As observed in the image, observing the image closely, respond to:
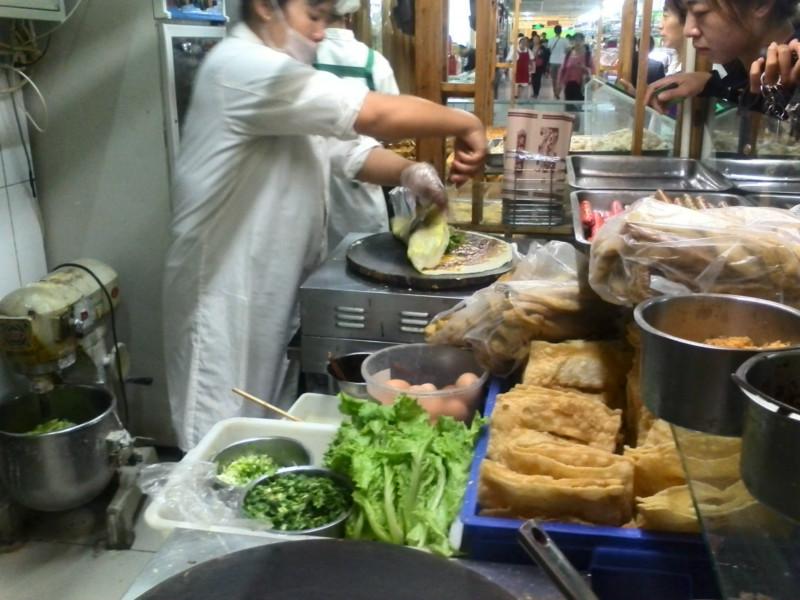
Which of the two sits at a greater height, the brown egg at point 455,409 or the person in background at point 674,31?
the person in background at point 674,31

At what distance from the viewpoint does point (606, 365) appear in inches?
44.7

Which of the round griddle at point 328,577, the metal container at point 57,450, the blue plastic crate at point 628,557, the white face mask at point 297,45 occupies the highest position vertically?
the white face mask at point 297,45

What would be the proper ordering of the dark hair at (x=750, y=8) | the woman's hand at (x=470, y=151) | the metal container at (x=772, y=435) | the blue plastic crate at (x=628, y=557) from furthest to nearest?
the woman's hand at (x=470, y=151), the dark hair at (x=750, y=8), the blue plastic crate at (x=628, y=557), the metal container at (x=772, y=435)

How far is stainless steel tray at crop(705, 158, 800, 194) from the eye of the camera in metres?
1.76

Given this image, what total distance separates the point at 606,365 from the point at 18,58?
2.13 meters

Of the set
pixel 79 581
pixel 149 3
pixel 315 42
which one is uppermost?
pixel 149 3

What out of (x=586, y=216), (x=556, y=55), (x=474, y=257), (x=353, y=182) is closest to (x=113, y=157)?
(x=353, y=182)

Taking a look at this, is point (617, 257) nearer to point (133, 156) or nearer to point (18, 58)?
point (133, 156)

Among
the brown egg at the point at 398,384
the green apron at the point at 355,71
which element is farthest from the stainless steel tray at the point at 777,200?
the green apron at the point at 355,71

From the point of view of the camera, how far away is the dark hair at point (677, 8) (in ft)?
7.14

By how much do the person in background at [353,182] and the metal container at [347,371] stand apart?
106 cm

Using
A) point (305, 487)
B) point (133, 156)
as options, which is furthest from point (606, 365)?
point (133, 156)

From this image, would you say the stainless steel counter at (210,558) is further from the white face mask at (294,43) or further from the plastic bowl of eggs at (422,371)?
the white face mask at (294,43)

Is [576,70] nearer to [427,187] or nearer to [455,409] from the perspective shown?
[427,187]
